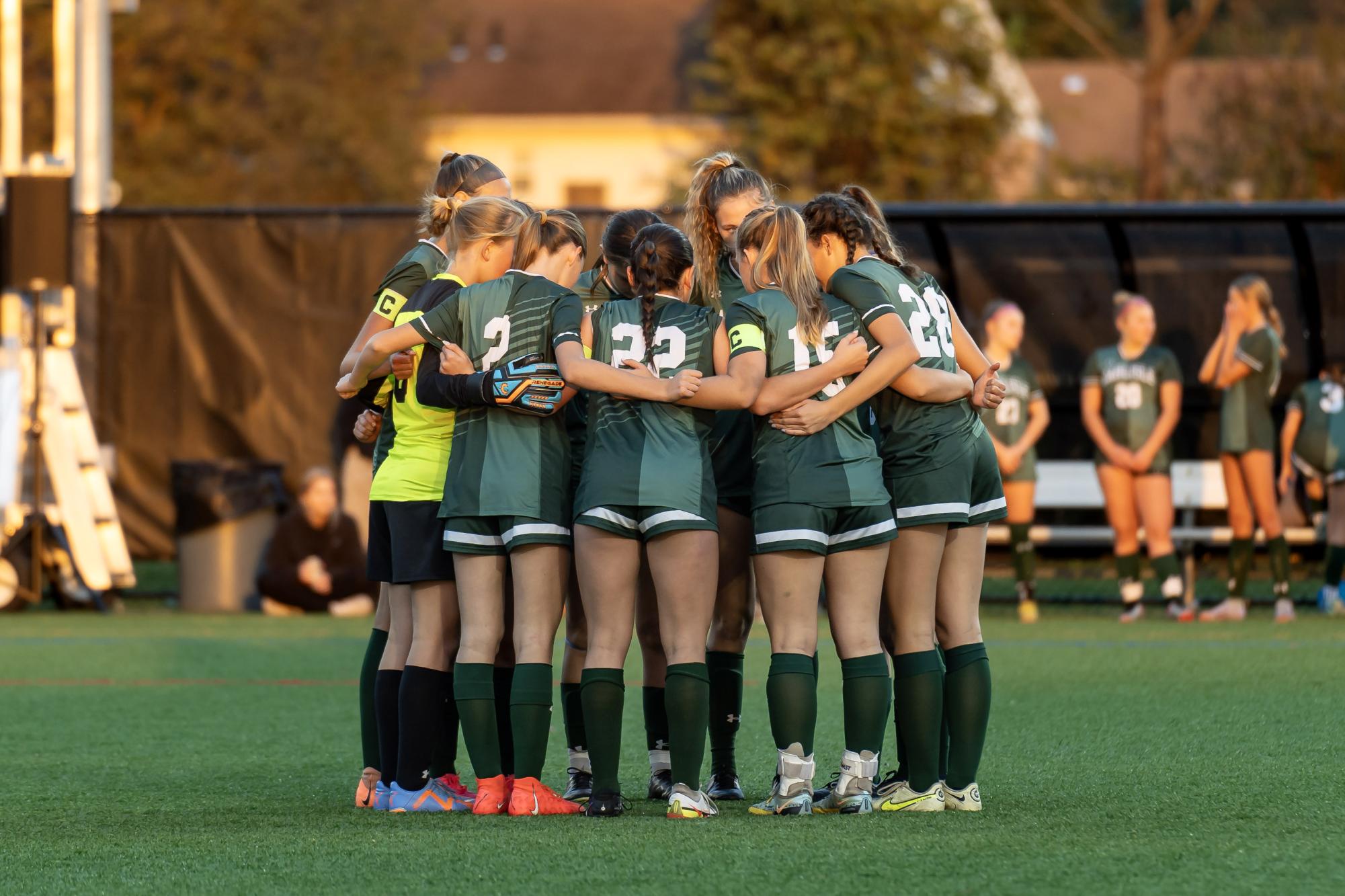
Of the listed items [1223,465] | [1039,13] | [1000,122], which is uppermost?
[1039,13]

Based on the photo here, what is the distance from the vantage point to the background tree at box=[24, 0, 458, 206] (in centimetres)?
3362

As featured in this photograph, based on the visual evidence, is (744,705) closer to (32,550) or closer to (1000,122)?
(32,550)

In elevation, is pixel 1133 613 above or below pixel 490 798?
below

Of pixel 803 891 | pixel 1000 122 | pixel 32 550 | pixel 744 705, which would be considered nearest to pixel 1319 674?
pixel 744 705

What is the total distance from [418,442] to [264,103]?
103 ft


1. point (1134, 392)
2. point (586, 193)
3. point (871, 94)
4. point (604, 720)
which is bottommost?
point (604, 720)

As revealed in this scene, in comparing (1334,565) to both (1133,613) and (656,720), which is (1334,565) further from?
(656,720)

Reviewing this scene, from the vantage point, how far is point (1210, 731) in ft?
22.4

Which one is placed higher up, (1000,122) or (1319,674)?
(1000,122)

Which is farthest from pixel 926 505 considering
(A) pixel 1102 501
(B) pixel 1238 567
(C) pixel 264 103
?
(C) pixel 264 103

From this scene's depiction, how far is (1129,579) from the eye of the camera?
11641 millimetres

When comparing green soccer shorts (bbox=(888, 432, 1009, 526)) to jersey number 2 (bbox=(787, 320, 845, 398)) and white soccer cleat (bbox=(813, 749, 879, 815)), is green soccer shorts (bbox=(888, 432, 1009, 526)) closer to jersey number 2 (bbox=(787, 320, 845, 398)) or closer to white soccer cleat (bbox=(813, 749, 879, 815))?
jersey number 2 (bbox=(787, 320, 845, 398))

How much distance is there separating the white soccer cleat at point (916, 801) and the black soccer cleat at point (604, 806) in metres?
0.76

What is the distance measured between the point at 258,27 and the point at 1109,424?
26515 millimetres
